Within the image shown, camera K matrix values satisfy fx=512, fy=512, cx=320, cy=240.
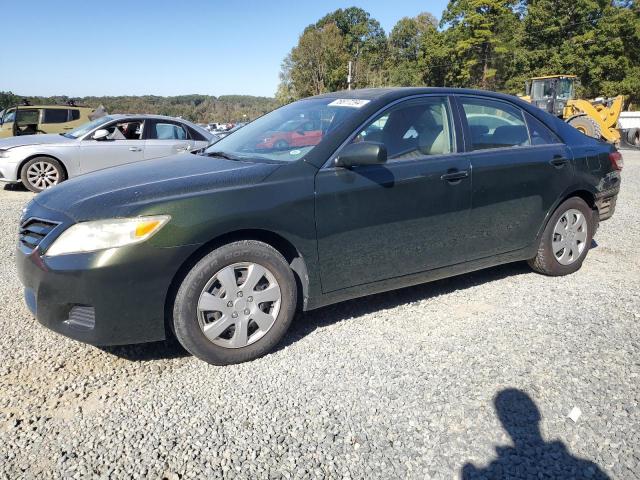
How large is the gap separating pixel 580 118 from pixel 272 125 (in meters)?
16.9

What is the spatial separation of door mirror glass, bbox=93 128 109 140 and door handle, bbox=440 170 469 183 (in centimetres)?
743

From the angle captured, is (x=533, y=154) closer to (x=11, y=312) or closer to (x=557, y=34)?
(x=11, y=312)

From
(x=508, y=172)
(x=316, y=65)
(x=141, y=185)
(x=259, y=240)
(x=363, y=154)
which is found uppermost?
(x=316, y=65)

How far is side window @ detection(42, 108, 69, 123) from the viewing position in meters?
13.4

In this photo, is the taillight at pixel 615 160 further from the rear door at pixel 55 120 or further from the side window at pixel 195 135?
the rear door at pixel 55 120

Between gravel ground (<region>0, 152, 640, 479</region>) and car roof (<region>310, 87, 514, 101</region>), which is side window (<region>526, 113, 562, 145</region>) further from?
gravel ground (<region>0, 152, 640, 479</region>)

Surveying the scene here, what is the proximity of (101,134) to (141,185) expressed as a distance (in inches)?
279

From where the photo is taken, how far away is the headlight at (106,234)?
2668 millimetres

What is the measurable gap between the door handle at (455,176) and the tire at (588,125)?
15.5 meters

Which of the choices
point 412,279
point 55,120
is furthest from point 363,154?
point 55,120

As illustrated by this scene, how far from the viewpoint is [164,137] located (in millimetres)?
9789

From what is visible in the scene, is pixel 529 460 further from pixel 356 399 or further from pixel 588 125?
pixel 588 125

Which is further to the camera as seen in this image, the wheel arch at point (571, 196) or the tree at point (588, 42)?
the tree at point (588, 42)

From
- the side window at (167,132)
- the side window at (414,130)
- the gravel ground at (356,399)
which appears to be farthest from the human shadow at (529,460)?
the side window at (167,132)
